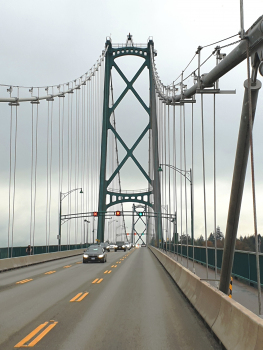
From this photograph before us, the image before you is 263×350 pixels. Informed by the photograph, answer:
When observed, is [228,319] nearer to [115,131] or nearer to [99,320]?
[99,320]

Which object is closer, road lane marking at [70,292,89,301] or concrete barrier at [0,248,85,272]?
road lane marking at [70,292,89,301]

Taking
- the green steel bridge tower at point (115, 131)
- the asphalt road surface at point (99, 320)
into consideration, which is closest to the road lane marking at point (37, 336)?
the asphalt road surface at point (99, 320)

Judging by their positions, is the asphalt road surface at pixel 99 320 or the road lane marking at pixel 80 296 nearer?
the asphalt road surface at pixel 99 320

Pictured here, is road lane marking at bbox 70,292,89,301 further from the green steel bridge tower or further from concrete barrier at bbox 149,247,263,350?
the green steel bridge tower

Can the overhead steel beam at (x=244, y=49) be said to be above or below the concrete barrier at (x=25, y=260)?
above

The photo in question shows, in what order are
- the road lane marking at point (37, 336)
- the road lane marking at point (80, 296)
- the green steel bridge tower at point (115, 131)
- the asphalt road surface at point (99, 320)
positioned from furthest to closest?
the green steel bridge tower at point (115, 131)
the road lane marking at point (80, 296)
the asphalt road surface at point (99, 320)
the road lane marking at point (37, 336)

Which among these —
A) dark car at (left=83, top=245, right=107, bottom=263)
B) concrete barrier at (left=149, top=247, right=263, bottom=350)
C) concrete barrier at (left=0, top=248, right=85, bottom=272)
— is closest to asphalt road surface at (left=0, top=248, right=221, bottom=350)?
concrete barrier at (left=149, top=247, right=263, bottom=350)

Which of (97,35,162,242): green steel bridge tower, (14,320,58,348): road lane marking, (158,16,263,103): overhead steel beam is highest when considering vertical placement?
(97,35,162,242): green steel bridge tower

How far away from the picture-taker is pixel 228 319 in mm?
7266

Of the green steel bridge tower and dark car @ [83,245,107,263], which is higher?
the green steel bridge tower

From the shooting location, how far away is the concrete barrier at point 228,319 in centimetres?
570

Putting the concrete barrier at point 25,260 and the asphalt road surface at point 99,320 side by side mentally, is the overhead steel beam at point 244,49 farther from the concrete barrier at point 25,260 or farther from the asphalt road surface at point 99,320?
the concrete barrier at point 25,260

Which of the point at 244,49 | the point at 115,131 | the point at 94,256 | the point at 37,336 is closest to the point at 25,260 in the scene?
the point at 94,256

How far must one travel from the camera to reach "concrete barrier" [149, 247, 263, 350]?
5.70m
